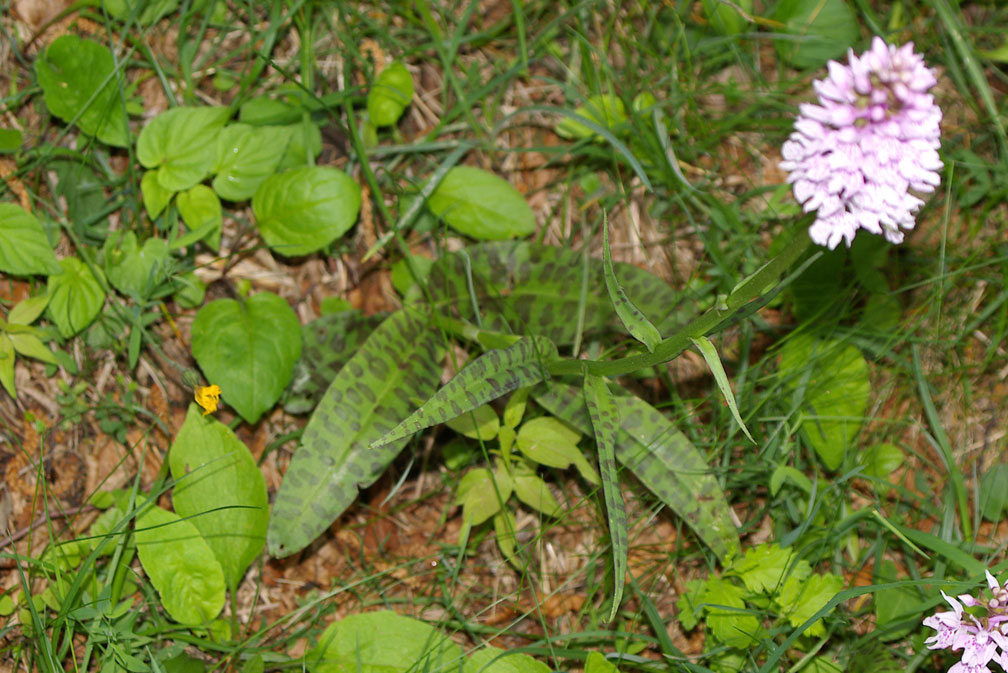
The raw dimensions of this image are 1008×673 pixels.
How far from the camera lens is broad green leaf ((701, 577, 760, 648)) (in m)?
3.27

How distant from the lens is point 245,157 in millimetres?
3787

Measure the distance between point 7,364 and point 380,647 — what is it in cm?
198

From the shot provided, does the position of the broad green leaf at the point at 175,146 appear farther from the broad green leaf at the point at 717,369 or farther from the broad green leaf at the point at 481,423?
the broad green leaf at the point at 717,369

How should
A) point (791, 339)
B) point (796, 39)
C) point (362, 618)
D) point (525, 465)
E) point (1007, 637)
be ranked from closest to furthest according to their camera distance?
point (1007, 637)
point (362, 618)
point (525, 465)
point (791, 339)
point (796, 39)

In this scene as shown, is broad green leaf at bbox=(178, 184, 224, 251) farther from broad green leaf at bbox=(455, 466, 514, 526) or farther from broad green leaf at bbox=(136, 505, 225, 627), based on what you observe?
broad green leaf at bbox=(455, 466, 514, 526)

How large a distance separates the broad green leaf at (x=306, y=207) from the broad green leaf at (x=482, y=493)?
1261mm

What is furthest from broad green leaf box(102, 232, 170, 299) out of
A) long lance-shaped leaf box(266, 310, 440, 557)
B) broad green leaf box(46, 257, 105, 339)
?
long lance-shaped leaf box(266, 310, 440, 557)

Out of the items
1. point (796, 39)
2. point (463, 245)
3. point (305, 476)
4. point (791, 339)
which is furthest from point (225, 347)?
point (796, 39)

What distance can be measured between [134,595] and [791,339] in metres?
3.10

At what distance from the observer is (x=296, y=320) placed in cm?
367

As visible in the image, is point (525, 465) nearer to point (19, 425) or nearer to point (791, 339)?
point (791, 339)

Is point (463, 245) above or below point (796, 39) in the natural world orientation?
below

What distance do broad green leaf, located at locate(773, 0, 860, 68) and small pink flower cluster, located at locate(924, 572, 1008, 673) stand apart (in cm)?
276

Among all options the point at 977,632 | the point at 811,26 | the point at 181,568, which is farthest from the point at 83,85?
the point at 977,632
